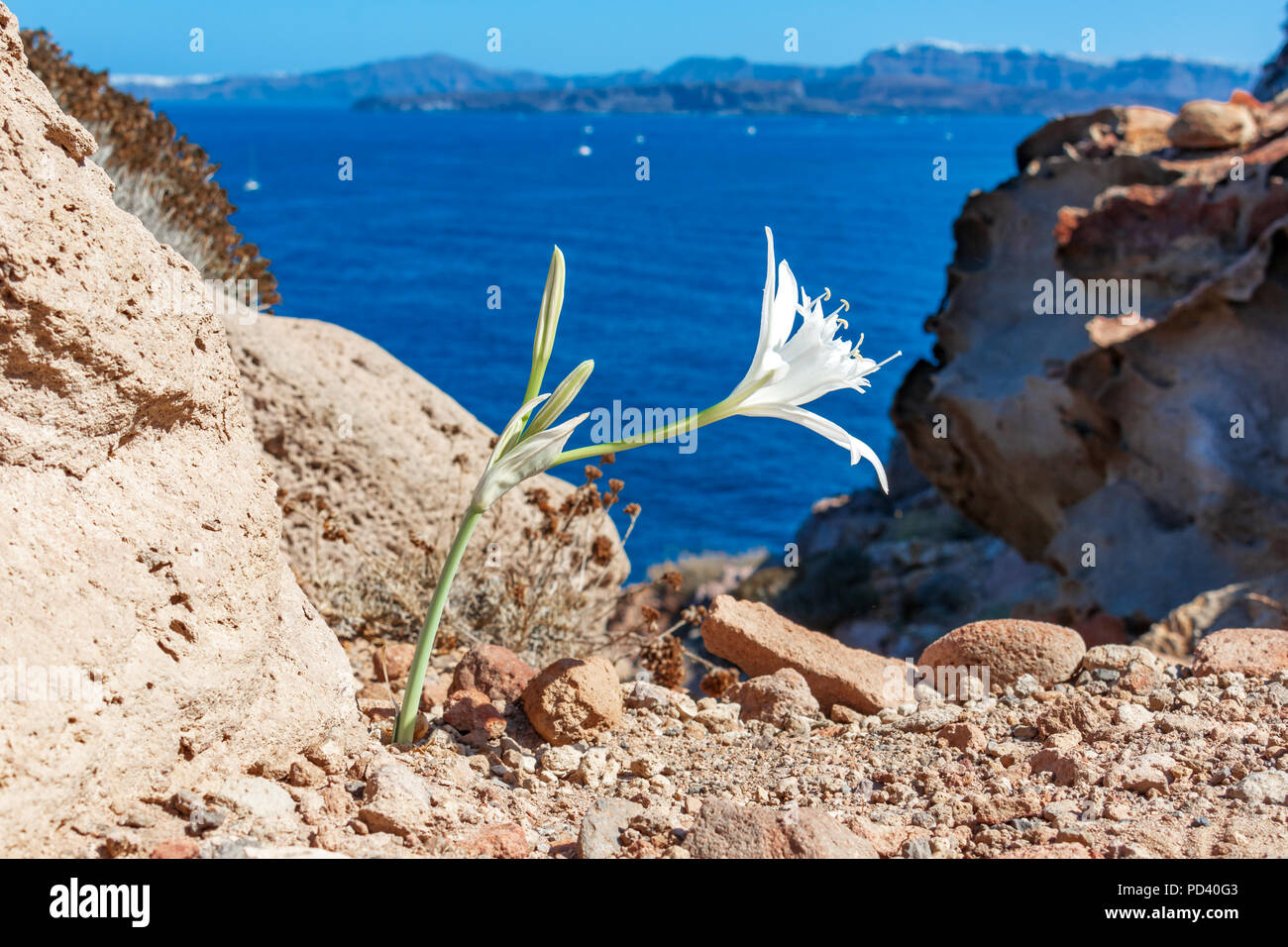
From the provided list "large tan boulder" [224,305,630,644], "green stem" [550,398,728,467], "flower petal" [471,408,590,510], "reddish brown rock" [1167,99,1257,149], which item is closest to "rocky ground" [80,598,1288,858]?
"flower petal" [471,408,590,510]

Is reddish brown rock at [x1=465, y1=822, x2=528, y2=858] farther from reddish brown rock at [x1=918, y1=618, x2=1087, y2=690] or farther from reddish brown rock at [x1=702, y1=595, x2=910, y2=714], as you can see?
reddish brown rock at [x1=918, y1=618, x2=1087, y2=690]

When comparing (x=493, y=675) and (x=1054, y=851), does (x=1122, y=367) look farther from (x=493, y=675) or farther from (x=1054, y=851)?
(x=1054, y=851)

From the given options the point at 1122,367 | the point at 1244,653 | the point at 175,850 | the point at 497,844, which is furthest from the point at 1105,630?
the point at 175,850

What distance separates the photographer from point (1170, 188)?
348 inches

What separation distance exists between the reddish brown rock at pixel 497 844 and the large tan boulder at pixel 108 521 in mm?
514

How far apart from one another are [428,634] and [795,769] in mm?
959

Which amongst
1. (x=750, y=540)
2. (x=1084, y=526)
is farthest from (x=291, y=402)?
(x=750, y=540)

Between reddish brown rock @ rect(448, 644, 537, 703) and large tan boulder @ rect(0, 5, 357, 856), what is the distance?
2.76ft

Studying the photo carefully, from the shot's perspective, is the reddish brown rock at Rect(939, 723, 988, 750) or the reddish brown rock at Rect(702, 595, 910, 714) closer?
the reddish brown rock at Rect(939, 723, 988, 750)

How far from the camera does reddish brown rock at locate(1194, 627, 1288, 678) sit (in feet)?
10.3

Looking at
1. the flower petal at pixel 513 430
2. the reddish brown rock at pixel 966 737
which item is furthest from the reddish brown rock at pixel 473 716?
the reddish brown rock at pixel 966 737

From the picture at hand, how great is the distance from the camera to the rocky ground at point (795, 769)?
2080 millimetres

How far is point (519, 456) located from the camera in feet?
7.43
